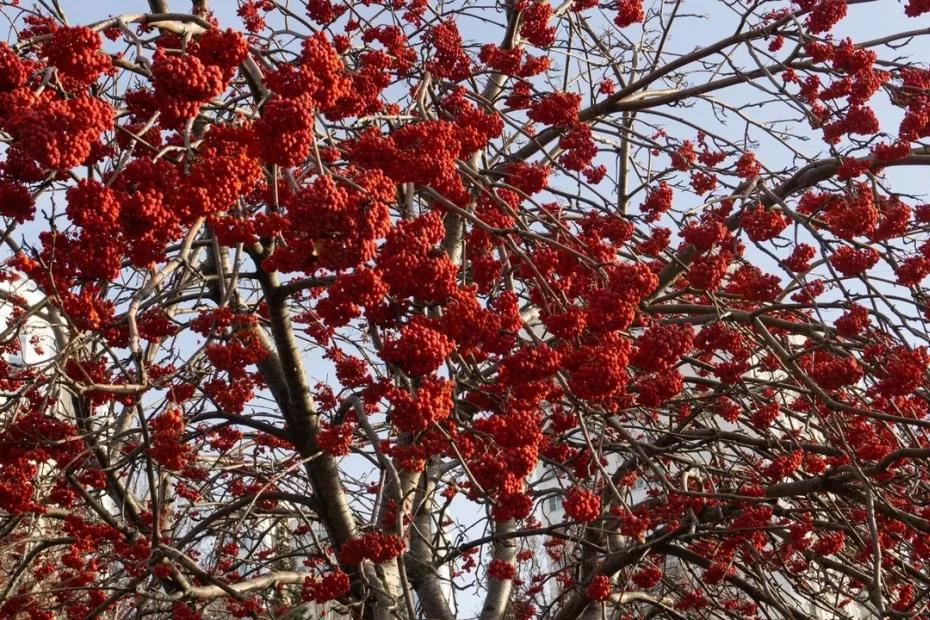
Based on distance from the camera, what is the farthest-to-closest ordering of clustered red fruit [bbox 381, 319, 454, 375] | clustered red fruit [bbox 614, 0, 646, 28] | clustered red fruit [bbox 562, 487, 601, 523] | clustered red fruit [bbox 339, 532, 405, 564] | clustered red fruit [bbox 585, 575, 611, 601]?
clustered red fruit [bbox 614, 0, 646, 28] < clustered red fruit [bbox 585, 575, 611, 601] < clustered red fruit [bbox 339, 532, 405, 564] < clustered red fruit [bbox 562, 487, 601, 523] < clustered red fruit [bbox 381, 319, 454, 375]

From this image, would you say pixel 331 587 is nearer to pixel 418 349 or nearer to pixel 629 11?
pixel 418 349

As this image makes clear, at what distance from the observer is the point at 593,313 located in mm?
3494

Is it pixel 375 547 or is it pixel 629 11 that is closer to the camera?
pixel 375 547

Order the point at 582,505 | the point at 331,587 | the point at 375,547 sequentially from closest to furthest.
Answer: the point at 582,505 → the point at 375,547 → the point at 331,587

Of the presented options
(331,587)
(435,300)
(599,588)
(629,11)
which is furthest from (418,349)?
(629,11)

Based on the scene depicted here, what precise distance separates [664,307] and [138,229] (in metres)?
3.73

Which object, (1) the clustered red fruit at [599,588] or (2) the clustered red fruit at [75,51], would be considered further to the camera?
(1) the clustered red fruit at [599,588]

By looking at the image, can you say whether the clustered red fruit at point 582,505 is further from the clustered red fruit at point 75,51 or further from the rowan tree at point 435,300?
the clustered red fruit at point 75,51

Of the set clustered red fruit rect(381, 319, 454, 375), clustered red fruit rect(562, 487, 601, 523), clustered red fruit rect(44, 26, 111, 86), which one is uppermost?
clustered red fruit rect(44, 26, 111, 86)

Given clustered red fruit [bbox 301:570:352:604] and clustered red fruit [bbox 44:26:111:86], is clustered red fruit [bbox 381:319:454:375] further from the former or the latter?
clustered red fruit [bbox 301:570:352:604]

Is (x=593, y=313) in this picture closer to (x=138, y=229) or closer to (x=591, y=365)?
(x=591, y=365)

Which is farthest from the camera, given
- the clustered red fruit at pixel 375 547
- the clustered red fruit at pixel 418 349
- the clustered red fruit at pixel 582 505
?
the clustered red fruit at pixel 375 547

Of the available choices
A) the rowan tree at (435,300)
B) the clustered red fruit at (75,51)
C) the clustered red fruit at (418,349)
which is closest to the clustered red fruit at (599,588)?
the rowan tree at (435,300)

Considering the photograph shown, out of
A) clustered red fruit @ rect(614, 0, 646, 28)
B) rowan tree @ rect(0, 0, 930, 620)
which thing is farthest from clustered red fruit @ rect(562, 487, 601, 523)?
clustered red fruit @ rect(614, 0, 646, 28)
